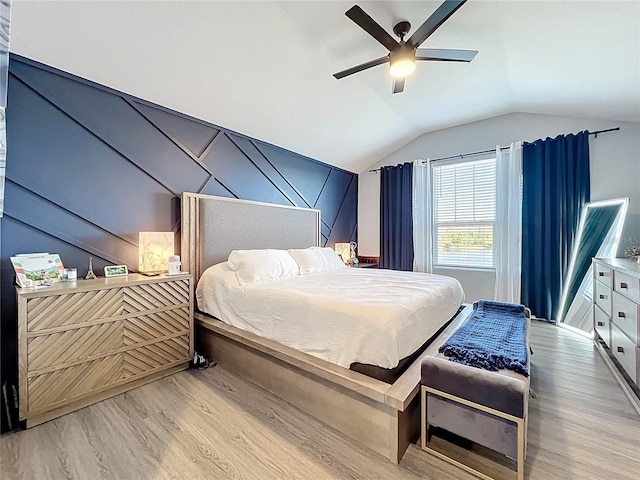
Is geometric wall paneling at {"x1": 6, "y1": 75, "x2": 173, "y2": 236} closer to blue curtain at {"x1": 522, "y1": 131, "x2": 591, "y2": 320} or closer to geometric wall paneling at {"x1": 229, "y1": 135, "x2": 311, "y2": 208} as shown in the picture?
geometric wall paneling at {"x1": 229, "y1": 135, "x2": 311, "y2": 208}

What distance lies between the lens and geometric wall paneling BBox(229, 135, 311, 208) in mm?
3577

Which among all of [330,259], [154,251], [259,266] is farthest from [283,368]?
[330,259]

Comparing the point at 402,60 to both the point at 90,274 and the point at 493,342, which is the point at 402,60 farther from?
the point at 90,274

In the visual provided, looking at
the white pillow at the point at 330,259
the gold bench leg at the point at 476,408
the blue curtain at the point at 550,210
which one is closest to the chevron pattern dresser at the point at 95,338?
the white pillow at the point at 330,259

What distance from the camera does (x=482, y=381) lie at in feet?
4.50

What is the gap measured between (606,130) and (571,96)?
849mm

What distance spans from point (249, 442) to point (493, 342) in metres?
1.64

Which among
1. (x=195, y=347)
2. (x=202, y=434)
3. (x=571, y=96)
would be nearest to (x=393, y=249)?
(x=571, y=96)

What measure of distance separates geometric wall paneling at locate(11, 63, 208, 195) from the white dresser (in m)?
4.02

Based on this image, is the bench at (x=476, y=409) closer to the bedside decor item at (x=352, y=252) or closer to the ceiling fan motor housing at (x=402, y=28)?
the ceiling fan motor housing at (x=402, y=28)

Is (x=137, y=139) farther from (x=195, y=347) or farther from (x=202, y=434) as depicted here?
(x=202, y=434)

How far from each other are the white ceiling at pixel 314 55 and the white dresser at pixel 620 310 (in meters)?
1.69

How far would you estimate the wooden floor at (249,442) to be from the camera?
1.41m

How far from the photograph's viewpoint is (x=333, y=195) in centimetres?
512
